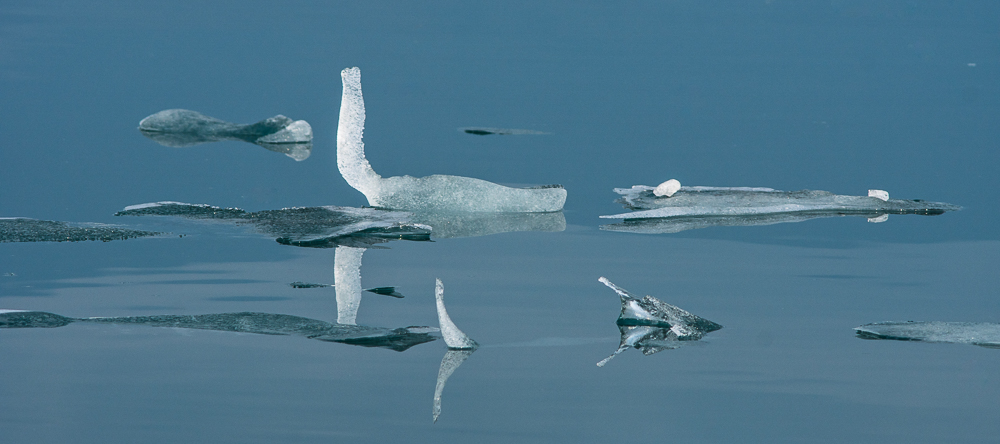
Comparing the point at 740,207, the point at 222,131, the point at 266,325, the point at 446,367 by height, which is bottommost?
the point at 446,367

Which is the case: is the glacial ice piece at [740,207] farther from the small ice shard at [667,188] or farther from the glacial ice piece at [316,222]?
the glacial ice piece at [316,222]

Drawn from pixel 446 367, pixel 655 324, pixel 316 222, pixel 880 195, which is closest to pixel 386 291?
pixel 446 367

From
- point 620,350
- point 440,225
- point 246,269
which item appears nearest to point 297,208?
point 440,225

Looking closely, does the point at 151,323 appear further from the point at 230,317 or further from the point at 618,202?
the point at 618,202

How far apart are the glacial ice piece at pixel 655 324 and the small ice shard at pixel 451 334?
0.57 meters

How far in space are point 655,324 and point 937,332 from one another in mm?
1109

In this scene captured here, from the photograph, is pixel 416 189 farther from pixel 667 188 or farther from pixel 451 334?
pixel 451 334

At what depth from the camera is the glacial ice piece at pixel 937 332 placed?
374 cm

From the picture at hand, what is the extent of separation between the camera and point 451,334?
3564 mm

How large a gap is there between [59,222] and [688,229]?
3.80 metres

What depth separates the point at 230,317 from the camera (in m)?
3.89

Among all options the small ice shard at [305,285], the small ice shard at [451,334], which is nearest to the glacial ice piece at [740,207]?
the small ice shard at [305,285]

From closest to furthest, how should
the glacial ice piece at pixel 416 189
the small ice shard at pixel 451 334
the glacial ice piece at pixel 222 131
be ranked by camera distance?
the small ice shard at pixel 451 334, the glacial ice piece at pixel 416 189, the glacial ice piece at pixel 222 131

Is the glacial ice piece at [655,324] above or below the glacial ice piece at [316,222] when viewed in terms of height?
below
